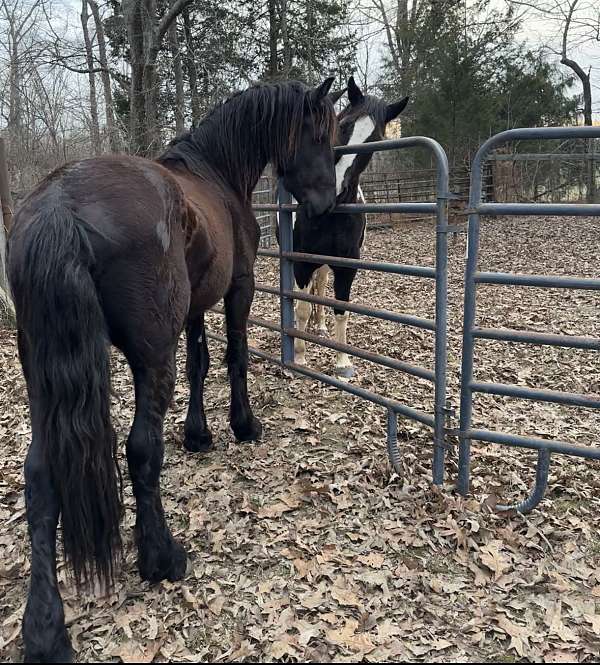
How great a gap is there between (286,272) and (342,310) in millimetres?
599

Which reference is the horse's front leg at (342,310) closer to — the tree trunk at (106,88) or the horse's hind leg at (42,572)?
the horse's hind leg at (42,572)

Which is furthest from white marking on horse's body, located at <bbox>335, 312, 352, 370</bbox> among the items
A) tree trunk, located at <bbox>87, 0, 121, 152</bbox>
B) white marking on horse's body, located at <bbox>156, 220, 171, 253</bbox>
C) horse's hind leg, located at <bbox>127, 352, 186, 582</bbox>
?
tree trunk, located at <bbox>87, 0, 121, 152</bbox>

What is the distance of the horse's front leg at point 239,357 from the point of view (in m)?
3.49

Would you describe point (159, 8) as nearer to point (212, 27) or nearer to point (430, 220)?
point (212, 27)

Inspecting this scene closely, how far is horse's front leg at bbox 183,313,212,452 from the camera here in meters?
3.47

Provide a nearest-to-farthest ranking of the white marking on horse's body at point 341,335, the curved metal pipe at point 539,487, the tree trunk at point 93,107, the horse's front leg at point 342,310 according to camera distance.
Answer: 1. the curved metal pipe at point 539,487
2. the horse's front leg at point 342,310
3. the white marking on horse's body at point 341,335
4. the tree trunk at point 93,107

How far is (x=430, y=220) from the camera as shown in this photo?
53.2ft

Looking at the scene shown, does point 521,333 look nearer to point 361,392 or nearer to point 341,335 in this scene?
point 361,392

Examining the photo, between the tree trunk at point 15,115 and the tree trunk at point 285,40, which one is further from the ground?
the tree trunk at point 285,40

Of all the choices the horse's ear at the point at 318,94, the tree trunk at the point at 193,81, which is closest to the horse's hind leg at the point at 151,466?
the horse's ear at the point at 318,94

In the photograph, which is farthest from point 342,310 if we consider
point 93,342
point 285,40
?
point 285,40

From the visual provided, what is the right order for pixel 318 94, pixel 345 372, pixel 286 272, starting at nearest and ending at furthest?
pixel 318 94 → pixel 286 272 → pixel 345 372

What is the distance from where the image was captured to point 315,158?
3414 mm

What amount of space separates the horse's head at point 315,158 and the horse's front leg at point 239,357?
26.6 inches
